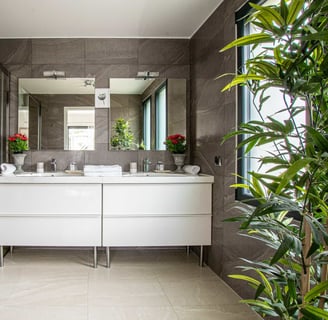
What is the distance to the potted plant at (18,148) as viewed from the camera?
395 cm

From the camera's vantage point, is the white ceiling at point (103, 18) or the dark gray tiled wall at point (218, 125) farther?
the white ceiling at point (103, 18)

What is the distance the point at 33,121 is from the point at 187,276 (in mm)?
2298

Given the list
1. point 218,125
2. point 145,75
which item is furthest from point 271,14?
point 145,75

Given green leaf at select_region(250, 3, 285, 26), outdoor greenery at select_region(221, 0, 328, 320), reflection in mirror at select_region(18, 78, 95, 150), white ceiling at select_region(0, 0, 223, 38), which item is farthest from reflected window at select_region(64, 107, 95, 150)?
green leaf at select_region(250, 3, 285, 26)

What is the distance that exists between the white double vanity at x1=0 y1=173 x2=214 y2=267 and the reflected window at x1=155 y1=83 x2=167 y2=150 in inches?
33.4

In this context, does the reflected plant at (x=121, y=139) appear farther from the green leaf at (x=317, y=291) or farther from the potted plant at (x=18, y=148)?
the green leaf at (x=317, y=291)

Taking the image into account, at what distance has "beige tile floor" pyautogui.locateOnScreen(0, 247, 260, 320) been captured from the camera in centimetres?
246

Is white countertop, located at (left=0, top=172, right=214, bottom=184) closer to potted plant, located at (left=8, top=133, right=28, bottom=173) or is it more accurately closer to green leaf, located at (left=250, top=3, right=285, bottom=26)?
potted plant, located at (left=8, top=133, right=28, bottom=173)

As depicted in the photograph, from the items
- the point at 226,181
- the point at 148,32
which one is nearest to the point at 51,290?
the point at 226,181

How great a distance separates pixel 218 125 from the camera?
326 centimetres

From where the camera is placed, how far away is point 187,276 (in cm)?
325

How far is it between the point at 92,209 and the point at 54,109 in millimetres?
1317

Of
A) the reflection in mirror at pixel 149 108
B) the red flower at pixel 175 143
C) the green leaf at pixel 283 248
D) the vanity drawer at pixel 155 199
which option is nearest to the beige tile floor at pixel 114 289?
the vanity drawer at pixel 155 199

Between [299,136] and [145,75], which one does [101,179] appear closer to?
[145,75]
